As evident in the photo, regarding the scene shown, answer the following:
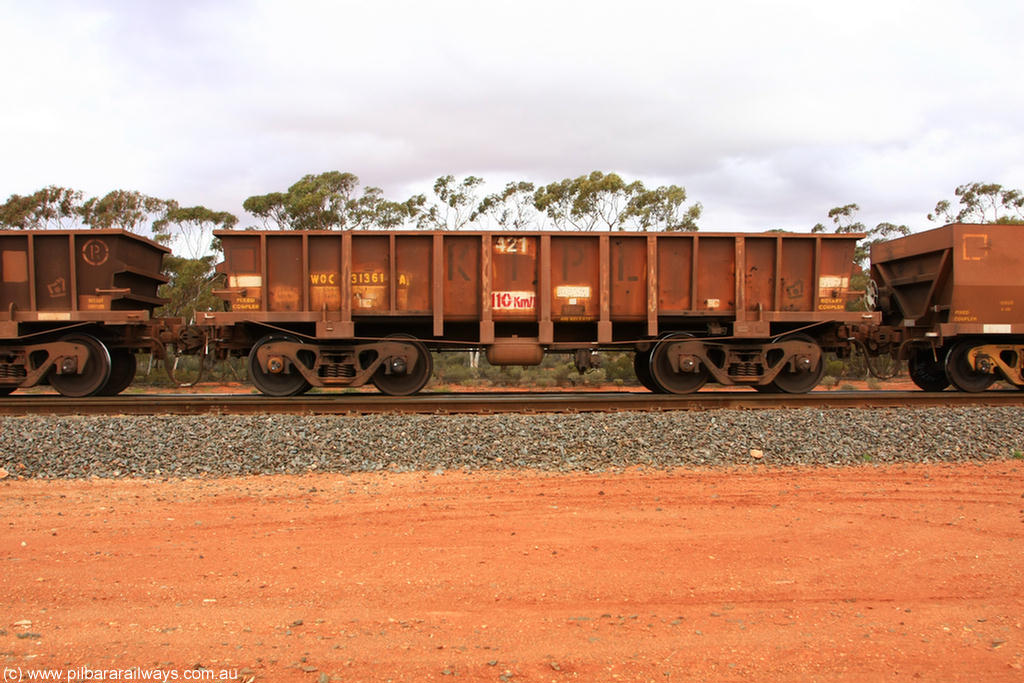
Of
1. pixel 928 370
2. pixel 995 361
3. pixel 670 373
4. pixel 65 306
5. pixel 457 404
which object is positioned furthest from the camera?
pixel 928 370

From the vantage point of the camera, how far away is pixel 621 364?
20.0m

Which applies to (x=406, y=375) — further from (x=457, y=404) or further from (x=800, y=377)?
(x=800, y=377)

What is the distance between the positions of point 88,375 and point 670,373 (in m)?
9.75

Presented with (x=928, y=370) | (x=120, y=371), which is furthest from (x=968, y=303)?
(x=120, y=371)

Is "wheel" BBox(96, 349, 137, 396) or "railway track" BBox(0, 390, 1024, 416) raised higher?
"wheel" BBox(96, 349, 137, 396)

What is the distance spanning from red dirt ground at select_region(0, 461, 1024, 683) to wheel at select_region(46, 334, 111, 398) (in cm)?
519

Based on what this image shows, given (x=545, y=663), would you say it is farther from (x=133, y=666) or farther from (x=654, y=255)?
(x=654, y=255)

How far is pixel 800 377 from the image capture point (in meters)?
11.0

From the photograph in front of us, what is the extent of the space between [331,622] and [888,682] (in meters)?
2.57

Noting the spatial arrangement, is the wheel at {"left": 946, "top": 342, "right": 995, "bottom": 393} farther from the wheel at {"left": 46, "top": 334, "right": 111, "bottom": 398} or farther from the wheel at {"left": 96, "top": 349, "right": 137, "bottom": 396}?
the wheel at {"left": 96, "top": 349, "right": 137, "bottom": 396}

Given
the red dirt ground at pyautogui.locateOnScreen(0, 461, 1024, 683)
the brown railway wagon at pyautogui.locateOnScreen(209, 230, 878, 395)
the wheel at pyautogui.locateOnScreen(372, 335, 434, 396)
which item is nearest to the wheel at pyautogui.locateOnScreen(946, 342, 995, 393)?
the brown railway wagon at pyautogui.locateOnScreen(209, 230, 878, 395)

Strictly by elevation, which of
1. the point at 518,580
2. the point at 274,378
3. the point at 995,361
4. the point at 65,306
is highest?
the point at 65,306

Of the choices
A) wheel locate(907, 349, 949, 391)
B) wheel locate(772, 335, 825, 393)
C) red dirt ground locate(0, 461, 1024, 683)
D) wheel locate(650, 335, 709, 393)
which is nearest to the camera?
red dirt ground locate(0, 461, 1024, 683)

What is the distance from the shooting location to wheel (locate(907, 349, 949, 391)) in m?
11.9
